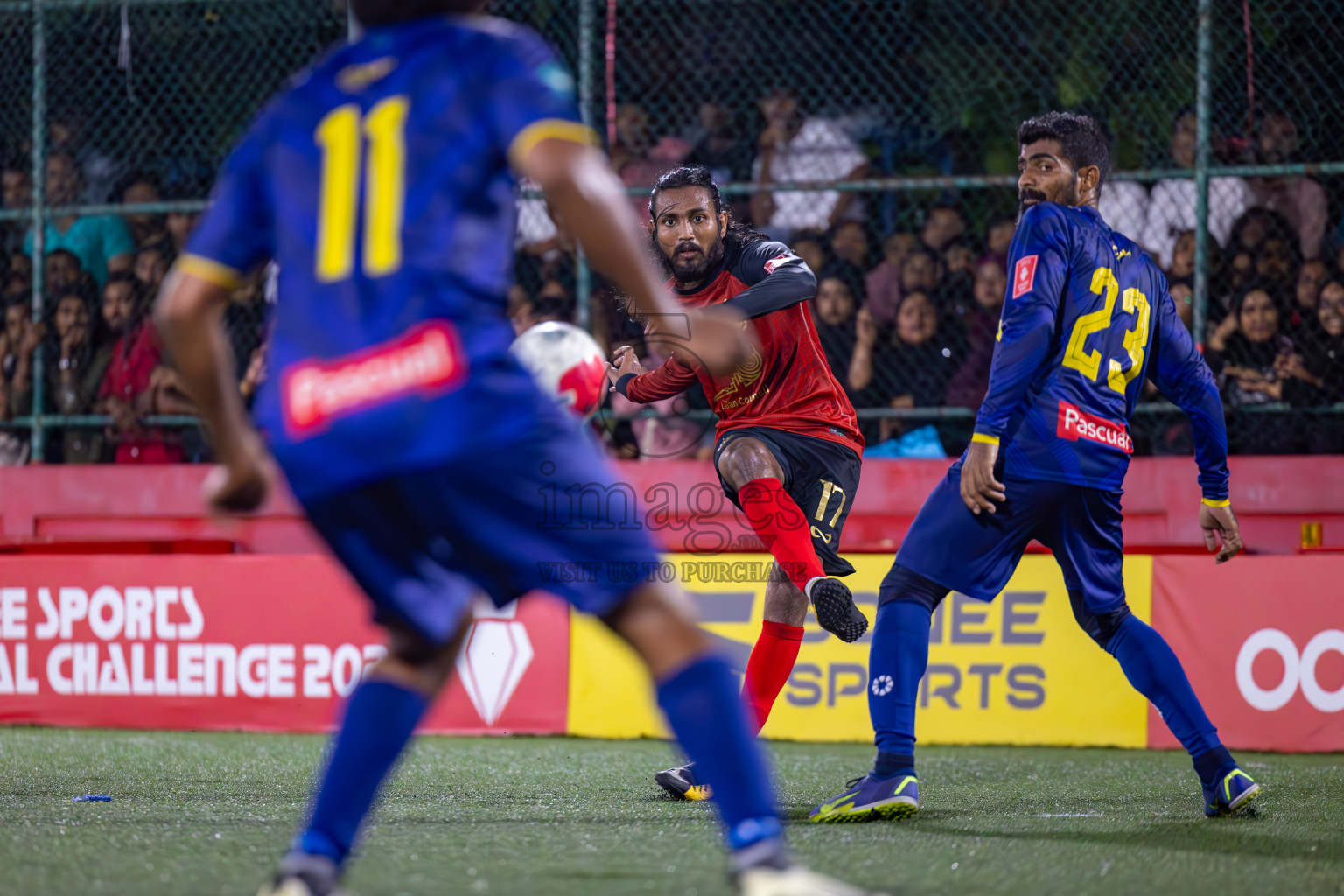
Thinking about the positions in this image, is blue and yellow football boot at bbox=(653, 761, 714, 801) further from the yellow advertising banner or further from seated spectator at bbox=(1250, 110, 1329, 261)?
seated spectator at bbox=(1250, 110, 1329, 261)

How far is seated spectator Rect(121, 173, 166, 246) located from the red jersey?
542 cm

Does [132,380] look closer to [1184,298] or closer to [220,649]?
[220,649]

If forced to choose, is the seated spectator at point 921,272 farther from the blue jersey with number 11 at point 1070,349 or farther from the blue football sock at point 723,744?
the blue football sock at point 723,744

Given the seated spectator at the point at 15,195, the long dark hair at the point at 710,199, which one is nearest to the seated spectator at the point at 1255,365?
the long dark hair at the point at 710,199

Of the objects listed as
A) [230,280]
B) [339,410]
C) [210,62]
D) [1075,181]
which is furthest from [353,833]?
[210,62]

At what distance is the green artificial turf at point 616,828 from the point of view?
3.02 m

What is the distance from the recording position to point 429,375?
7.61 feet

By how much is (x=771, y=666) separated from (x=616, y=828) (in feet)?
3.40

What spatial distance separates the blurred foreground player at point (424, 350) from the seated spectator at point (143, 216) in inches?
290

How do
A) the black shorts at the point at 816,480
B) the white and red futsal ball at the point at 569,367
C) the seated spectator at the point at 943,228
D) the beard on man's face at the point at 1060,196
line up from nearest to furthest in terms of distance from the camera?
the white and red futsal ball at the point at 569,367 → the beard on man's face at the point at 1060,196 → the black shorts at the point at 816,480 → the seated spectator at the point at 943,228

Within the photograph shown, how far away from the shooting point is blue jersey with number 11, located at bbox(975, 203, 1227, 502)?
4.12m

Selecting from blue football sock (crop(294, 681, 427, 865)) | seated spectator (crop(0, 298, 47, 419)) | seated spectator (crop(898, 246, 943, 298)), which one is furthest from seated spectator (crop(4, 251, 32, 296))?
blue football sock (crop(294, 681, 427, 865))

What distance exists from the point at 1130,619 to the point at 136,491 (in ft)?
20.5

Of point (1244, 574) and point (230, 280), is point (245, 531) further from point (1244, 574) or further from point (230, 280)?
point (230, 280)
